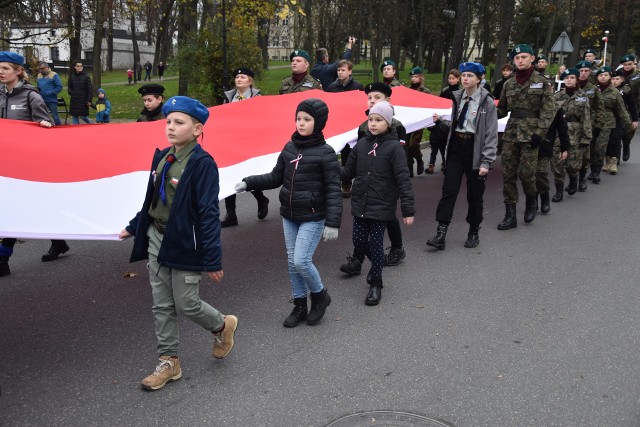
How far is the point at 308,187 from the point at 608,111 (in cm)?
804

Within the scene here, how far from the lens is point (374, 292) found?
5.42m

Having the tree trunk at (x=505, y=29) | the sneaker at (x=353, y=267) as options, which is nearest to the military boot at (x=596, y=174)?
the sneaker at (x=353, y=267)

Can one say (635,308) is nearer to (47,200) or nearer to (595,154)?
(47,200)

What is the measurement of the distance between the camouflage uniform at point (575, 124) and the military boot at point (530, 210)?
1719 millimetres

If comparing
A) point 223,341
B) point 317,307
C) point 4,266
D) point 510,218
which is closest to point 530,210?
point 510,218

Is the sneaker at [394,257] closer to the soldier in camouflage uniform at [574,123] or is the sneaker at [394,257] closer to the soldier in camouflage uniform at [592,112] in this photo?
the soldier in camouflage uniform at [574,123]

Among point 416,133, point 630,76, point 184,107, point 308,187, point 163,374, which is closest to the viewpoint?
point 184,107

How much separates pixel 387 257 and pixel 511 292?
133 cm

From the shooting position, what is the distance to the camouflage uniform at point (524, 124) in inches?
302

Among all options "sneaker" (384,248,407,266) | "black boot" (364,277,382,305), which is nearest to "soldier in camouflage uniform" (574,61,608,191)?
"sneaker" (384,248,407,266)

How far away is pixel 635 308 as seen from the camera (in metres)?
5.30

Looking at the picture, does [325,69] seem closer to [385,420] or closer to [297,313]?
[297,313]

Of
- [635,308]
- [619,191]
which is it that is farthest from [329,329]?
[619,191]

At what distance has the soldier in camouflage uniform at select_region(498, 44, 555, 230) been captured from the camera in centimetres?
765
